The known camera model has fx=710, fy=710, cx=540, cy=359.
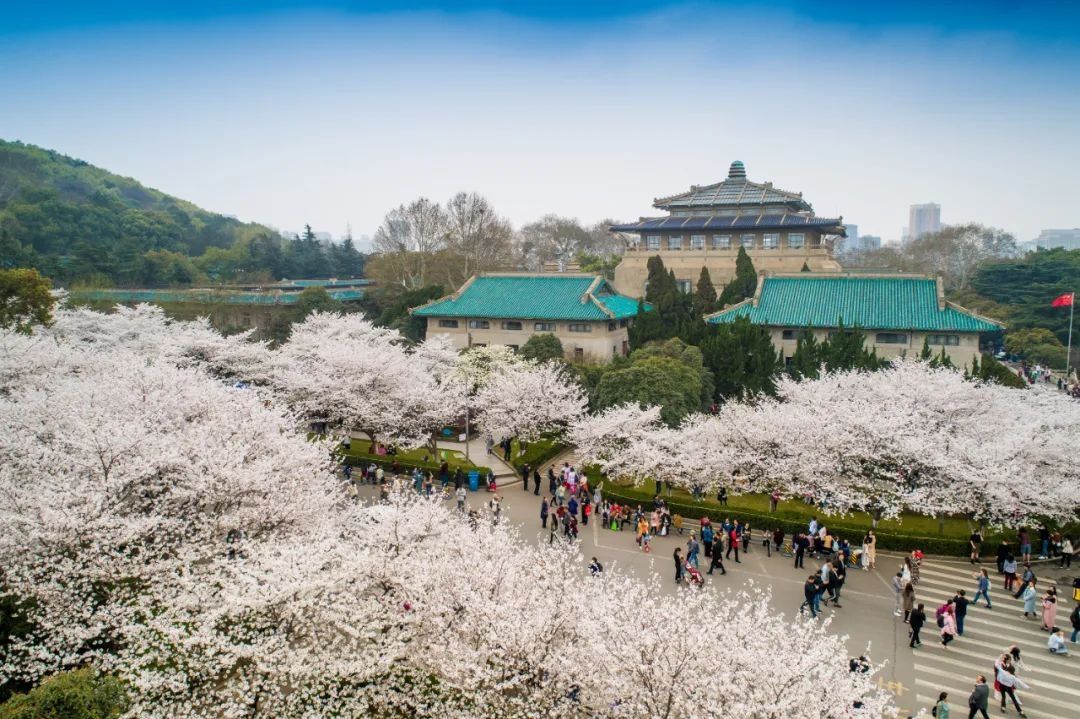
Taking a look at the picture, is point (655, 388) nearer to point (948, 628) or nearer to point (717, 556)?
point (717, 556)

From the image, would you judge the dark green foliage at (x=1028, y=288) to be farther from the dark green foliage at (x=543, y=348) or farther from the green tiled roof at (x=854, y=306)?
the dark green foliage at (x=543, y=348)

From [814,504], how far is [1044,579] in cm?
697

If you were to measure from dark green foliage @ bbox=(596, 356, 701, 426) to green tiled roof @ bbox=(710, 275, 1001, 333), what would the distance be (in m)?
12.1

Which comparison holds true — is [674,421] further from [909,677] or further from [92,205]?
[92,205]

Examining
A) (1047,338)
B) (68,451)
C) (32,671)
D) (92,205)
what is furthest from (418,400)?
(92,205)

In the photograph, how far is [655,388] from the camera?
2977cm

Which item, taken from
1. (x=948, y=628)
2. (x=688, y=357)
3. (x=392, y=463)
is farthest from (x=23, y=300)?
(x=948, y=628)

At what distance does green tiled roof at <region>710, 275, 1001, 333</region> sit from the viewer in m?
39.5

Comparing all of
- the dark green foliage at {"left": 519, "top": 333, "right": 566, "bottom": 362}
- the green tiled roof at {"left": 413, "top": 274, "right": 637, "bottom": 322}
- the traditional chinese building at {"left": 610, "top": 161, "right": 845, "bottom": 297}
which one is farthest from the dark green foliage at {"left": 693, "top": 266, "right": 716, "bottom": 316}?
the dark green foliage at {"left": 519, "top": 333, "right": 566, "bottom": 362}

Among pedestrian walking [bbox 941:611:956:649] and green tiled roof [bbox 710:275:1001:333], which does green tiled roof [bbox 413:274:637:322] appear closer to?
green tiled roof [bbox 710:275:1001:333]

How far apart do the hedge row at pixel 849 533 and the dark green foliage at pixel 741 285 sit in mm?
23534

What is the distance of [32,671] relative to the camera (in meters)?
13.1

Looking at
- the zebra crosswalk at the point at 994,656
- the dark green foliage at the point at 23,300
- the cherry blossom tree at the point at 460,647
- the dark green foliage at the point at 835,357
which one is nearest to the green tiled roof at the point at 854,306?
the dark green foliage at the point at 835,357

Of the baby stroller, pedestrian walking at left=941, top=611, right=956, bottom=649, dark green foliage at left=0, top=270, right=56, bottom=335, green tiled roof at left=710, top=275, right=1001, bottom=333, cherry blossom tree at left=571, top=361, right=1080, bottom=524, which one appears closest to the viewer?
pedestrian walking at left=941, top=611, right=956, bottom=649
